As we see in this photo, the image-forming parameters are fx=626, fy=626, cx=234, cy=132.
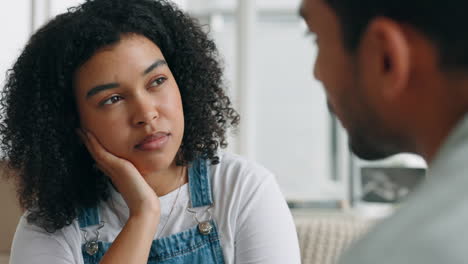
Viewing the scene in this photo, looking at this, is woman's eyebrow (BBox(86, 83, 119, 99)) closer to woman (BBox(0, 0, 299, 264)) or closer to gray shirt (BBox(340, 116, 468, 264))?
woman (BBox(0, 0, 299, 264))

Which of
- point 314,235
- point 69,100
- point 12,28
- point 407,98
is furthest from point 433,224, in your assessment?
point 12,28

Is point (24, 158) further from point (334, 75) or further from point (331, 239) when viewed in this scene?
point (334, 75)

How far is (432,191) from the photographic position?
47 cm

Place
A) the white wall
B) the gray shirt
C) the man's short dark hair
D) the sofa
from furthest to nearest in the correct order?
1. the white wall
2. the sofa
3. the man's short dark hair
4. the gray shirt

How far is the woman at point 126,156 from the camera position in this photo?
1.37 m

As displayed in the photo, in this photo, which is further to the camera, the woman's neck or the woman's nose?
the woman's neck

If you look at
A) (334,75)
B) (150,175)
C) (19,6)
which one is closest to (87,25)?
(150,175)

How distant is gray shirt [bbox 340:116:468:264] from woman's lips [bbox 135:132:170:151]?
89cm

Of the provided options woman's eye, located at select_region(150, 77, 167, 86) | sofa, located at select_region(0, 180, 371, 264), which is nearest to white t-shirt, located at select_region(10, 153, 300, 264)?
woman's eye, located at select_region(150, 77, 167, 86)

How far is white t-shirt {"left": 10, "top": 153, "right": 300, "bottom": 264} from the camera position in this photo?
143 cm

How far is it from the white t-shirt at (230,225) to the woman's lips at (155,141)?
200 millimetres

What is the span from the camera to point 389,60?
572mm

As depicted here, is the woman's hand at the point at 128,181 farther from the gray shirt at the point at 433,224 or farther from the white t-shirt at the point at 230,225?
the gray shirt at the point at 433,224

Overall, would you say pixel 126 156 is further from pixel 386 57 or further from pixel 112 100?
pixel 386 57
